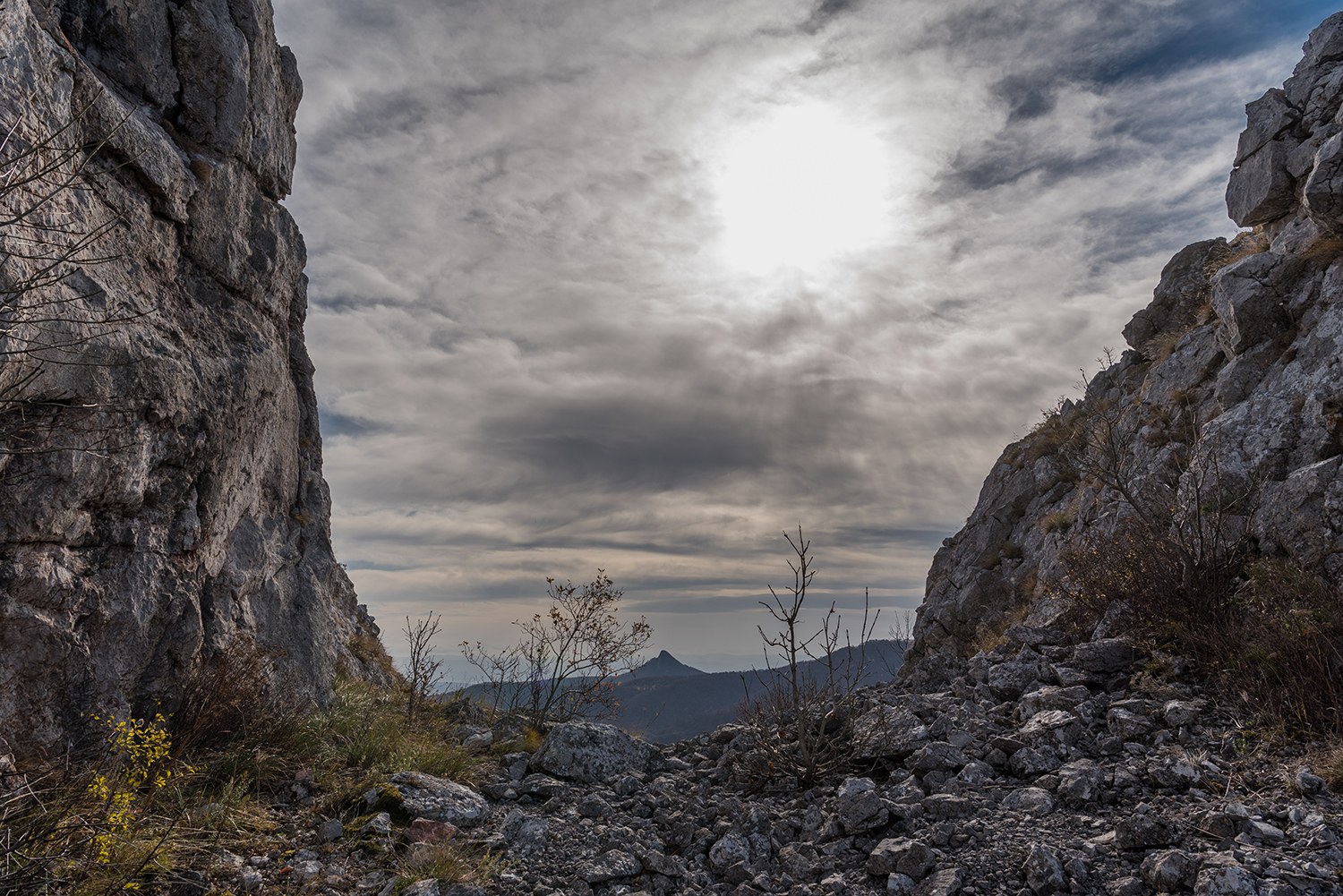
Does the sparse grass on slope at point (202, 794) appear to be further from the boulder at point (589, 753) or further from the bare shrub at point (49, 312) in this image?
the bare shrub at point (49, 312)

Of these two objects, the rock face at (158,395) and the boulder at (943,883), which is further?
the rock face at (158,395)

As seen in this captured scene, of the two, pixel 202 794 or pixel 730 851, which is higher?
pixel 202 794

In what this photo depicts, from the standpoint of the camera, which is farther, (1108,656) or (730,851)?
(1108,656)

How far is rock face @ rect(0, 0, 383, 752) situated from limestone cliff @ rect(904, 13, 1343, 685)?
11.6 metres

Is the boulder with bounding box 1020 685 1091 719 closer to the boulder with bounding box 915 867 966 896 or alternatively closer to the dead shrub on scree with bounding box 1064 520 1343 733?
the dead shrub on scree with bounding box 1064 520 1343 733

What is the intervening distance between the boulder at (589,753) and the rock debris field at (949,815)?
6cm

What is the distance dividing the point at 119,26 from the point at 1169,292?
24.6 meters

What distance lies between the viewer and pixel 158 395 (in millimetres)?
7371

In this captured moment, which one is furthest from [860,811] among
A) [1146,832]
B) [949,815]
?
[1146,832]

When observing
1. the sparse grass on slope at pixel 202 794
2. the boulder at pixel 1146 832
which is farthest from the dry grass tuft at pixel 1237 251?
the sparse grass on slope at pixel 202 794

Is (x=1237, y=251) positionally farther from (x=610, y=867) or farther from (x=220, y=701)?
(x=220, y=701)

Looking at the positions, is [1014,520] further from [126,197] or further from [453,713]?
[126,197]

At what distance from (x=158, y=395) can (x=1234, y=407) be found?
54.1ft

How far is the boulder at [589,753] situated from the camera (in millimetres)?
8734
